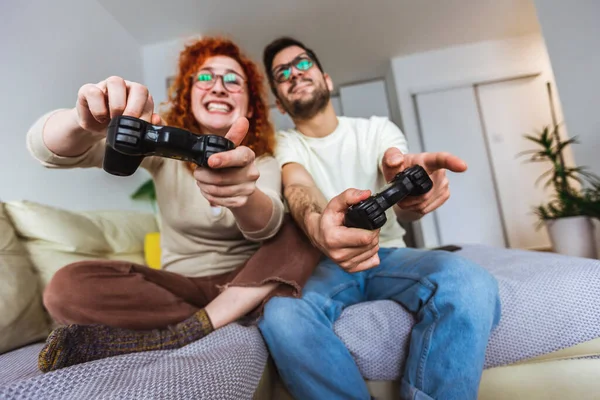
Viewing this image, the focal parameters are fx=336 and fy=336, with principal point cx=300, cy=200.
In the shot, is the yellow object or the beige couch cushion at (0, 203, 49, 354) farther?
the yellow object

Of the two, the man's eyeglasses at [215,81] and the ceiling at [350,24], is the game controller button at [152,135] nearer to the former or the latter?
the man's eyeglasses at [215,81]

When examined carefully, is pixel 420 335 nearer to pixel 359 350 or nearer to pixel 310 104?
pixel 359 350

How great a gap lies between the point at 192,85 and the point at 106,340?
0.67 m

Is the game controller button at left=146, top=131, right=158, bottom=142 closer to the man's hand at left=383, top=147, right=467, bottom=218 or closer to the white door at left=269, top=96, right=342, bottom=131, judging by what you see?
the man's hand at left=383, top=147, right=467, bottom=218

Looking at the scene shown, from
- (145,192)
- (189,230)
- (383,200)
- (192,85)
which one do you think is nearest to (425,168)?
(383,200)

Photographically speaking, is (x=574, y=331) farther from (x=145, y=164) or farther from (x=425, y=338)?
(x=145, y=164)

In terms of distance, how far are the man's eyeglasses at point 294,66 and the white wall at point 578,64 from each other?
1949 mm

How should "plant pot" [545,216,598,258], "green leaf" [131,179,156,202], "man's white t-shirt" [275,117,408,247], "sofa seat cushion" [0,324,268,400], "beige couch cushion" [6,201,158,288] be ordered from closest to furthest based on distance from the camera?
"sofa seat cushion" [0,324,268,400]
"man's white t-shirt" [275,117,408,247]
"beige couch cushion" [6,201,158,288]
"green leaf" [131,179,156,202]
"plant pot" [545,216,598,258]

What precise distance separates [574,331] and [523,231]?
291 centimetres

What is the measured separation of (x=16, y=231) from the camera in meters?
0.98

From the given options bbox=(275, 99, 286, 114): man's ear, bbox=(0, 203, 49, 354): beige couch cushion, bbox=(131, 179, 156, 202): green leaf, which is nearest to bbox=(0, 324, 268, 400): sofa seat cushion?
bbox=(0, 203, 49, 354): beige couch cushion

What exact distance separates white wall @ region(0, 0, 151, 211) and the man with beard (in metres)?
0.65

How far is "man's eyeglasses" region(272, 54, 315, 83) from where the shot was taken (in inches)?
41.3

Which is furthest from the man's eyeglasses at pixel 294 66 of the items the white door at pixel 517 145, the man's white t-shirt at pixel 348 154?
the white door at pixel 517 145
